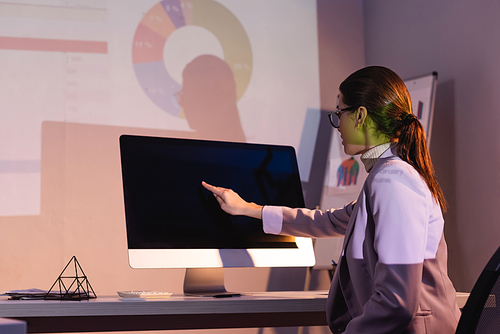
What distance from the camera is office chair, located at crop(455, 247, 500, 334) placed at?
783 mm

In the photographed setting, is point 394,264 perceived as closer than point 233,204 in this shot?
Yes

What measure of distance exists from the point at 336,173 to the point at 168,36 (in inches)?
48.9

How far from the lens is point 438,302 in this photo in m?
1.03

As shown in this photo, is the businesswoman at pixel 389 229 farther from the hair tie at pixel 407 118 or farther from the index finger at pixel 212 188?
the index finger at pixel 212 188

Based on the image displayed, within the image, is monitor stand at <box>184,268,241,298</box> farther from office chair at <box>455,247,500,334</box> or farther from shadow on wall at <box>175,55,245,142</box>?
shadow on wall at <box>175,55,245,142</box>

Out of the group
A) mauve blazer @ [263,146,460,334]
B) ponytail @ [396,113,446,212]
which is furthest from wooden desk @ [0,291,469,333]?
ponytail @ [396,113,446,212]

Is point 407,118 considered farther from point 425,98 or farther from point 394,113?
point 425,98

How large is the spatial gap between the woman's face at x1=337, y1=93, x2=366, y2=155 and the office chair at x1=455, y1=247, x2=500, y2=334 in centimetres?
49

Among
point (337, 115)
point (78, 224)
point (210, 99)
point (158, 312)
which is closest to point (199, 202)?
point (158, 312)

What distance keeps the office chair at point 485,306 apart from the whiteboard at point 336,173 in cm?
156

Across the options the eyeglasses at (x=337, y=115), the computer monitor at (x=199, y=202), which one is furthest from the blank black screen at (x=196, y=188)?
the eyeglasses at (x=337, y=115)

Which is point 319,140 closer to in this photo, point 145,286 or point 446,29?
point 446,29

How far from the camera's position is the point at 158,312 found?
4.00ft

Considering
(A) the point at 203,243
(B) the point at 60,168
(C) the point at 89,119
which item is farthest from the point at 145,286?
(A) the point at 203,243
